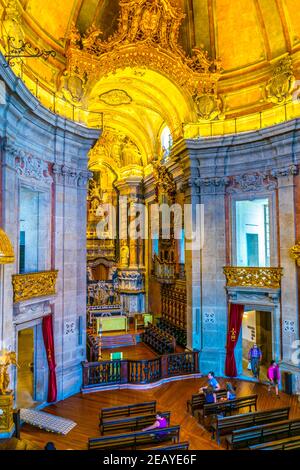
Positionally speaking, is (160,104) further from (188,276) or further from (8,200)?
(8,200)

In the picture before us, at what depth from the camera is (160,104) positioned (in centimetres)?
1570

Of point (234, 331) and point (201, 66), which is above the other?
point (201, 66)

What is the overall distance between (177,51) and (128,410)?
12878 mm

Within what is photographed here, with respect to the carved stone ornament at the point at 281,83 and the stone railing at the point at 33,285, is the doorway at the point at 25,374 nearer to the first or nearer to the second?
the stone railing at the point at 33,285

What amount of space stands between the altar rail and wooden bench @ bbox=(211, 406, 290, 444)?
3.79 meters

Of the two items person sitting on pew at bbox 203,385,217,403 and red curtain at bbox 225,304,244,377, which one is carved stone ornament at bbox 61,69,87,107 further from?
person sitting on pew at bbox 203,385,217,403

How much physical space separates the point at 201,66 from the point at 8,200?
965 centimetres

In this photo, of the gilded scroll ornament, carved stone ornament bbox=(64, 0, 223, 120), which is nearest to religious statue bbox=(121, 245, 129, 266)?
carved stone ornament bbox=(64, 0, 223, 120)

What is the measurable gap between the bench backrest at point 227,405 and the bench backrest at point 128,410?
1.51 m

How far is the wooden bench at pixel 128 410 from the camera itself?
8844 millimetres

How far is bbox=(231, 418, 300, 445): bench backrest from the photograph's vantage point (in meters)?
7.43

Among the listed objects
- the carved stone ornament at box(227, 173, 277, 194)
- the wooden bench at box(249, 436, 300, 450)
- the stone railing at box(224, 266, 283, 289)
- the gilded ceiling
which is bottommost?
the wooden bench at box(249, 436, 300, 450)

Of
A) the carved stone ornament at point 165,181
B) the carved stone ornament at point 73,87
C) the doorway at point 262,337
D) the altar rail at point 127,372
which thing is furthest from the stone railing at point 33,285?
the carved stone ornament at point 165,181
